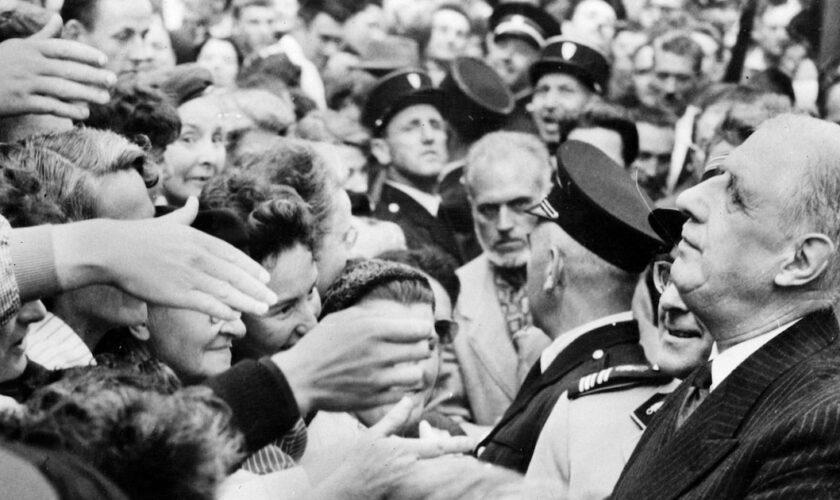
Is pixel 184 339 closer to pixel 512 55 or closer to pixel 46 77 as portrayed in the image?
pixel 46 77

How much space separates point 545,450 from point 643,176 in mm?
3013

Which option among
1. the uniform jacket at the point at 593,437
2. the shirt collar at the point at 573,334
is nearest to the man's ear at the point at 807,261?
the uniform jacket at the point at 593,437

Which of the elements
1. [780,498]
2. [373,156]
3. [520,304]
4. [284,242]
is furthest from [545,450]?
[373,156]

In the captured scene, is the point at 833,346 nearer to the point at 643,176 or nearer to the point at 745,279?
the point at 745,279

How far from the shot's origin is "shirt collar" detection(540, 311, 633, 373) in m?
3.57

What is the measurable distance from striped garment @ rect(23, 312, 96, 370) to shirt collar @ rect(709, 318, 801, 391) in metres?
1.18

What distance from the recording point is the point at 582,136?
5.47m

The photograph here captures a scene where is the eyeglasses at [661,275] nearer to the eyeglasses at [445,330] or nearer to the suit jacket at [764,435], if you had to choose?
the eyeglasses at [445,330]

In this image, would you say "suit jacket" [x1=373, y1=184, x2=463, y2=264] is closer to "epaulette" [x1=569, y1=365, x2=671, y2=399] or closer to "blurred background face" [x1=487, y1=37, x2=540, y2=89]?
"blurred background face" [x1=487, y1=37, x2=540, y2=89]

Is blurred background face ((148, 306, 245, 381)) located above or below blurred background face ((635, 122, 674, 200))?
above

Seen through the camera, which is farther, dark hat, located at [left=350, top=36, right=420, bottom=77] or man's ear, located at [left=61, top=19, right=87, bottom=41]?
dark hat, located at [left=350, top=36, right=420, bottom=77]

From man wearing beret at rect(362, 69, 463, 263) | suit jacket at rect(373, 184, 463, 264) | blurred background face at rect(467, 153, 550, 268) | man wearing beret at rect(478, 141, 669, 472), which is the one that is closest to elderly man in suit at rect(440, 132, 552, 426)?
blurred background face at rect(467, 153, 550, 268)

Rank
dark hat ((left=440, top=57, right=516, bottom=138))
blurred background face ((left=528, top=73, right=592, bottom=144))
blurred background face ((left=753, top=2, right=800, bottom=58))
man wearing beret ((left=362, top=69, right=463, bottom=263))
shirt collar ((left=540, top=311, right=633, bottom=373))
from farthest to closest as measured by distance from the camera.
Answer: blurred background face ((left=753, top=2, right=800, bottom=58)), blurred background face ((left=528, top=73, right=592, bottom=144)), dark hat ((left=440, top=57, right=516, bottom=138)), man wearing beret ((left=362, top=69, right=463, bottom=263)), shirt collar ((left=540, top=311, right=633, bottom=373))

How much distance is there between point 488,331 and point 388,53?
211cm
